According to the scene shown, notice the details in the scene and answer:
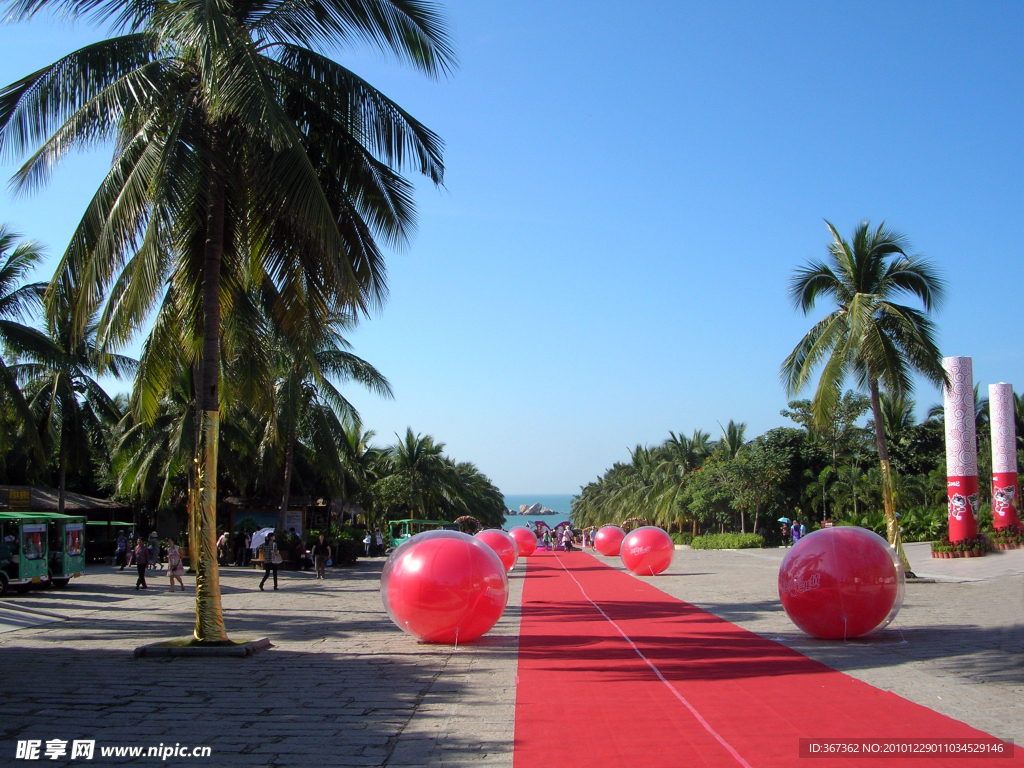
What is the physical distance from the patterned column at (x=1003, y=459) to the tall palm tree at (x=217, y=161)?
87.1 ft

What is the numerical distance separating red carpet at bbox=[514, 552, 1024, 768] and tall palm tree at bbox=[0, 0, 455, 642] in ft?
18.0

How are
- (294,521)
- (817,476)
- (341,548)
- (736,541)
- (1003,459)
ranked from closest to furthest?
(1003,459) < (341,548) < (294,521) < (736,541) < (817,476)

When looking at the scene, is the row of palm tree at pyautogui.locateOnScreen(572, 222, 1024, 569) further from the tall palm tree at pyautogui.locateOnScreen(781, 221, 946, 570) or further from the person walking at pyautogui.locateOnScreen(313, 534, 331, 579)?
the person walking at pyautogui.locateOnScreen(313, 534, 331, 579)

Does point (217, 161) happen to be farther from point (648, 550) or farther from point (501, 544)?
point (648, 550)

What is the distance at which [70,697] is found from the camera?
27.5ft

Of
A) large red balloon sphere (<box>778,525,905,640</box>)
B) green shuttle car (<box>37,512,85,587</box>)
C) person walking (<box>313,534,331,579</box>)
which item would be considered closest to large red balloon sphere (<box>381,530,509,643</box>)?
large red balloon sphere (<box>778,525,905,640</box>)

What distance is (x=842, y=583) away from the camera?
10.9 m

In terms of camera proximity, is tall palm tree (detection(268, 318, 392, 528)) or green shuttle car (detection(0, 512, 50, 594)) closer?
green shuttle car (detection(0, 512, 50, 594))

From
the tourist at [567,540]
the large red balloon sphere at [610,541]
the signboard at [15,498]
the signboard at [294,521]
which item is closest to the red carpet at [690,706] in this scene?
the signboard at [15,498]

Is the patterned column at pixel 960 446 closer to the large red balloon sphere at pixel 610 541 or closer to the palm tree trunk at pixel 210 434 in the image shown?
the large red balloon sphere at pixel 610 541

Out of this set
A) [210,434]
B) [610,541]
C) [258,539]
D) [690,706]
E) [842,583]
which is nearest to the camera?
[690,706]

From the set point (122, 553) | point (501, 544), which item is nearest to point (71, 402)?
point (122, 553)

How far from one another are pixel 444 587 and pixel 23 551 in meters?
15.5

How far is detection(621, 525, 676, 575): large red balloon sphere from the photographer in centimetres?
2508
